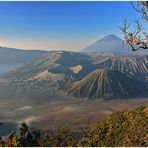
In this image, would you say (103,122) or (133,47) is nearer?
(133,47)

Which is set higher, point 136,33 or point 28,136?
point 136,33

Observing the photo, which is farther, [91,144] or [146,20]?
[91,144]

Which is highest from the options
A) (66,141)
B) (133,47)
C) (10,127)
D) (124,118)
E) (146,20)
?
(146,20)

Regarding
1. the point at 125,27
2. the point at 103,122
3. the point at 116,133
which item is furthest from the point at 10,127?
the point at 125,27

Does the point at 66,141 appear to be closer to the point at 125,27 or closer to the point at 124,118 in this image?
the point at 124,118

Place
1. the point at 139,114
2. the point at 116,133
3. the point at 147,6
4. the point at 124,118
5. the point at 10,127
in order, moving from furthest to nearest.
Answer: the point at 10,127 → the point at 124,118 → the point at 139,114 → the point at 116,133 → the point at 147,6

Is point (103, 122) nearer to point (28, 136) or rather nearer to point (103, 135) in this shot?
point (103, 135)

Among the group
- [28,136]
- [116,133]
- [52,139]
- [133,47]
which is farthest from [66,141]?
[133,47]

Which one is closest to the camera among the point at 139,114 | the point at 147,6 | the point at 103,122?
the point at 147,6

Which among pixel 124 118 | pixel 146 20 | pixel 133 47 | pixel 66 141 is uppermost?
pixel 146 20
